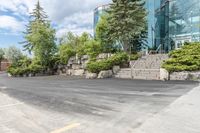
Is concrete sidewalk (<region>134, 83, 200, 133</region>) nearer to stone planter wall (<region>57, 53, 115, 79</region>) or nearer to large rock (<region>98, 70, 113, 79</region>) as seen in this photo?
large rock (<region>98, 70, 113, 79</region>)

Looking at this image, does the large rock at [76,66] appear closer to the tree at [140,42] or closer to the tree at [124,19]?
the tree at [124,19]

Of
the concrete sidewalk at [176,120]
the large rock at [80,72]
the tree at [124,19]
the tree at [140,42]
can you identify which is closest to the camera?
the concrete sidewalk at [176,120]

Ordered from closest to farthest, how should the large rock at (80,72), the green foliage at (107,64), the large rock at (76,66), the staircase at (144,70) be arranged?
the staircase at (144,70) → the green foliage at (107,64) → the large rock at (80,72) → the large rock at (76,66)

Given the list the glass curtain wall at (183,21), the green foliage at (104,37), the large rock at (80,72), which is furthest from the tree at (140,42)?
the large rock at (80,72)

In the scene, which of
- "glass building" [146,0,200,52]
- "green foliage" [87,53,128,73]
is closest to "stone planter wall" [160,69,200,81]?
"green foliage" [87,53,128,73]

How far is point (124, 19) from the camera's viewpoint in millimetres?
32938

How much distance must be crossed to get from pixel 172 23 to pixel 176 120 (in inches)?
1363

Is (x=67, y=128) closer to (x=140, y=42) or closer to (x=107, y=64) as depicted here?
(x=107, y=64)

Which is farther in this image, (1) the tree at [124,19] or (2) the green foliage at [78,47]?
(2) the green foliage at [78,47]

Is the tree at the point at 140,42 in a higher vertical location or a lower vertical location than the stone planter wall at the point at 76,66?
higher

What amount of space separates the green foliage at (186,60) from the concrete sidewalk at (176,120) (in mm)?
11902

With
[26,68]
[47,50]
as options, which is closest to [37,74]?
[26,68]

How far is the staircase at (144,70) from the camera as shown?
77.6ft

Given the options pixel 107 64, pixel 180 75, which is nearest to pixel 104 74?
pixel 107 64
